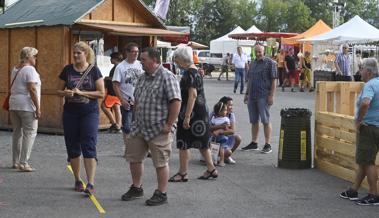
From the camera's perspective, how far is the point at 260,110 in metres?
11.3

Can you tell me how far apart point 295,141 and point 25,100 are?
3876 mm

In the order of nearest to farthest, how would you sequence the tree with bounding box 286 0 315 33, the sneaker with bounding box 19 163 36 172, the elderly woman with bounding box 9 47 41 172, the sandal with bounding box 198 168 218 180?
the sandal with bounding box 198 168 218 180 < the elderly woman with bounding box 9 47 41 172 < the sneaker with bounding box 19 163 36 172 < the tree with bounding box 286 0 315 33

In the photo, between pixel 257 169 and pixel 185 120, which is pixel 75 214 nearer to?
pixel 185 120

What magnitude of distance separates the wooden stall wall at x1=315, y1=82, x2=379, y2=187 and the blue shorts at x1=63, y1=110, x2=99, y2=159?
11.0ft

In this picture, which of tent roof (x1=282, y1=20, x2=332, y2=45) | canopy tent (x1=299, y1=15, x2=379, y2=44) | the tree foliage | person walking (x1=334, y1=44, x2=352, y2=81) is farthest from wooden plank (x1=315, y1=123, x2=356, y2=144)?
the tree foliage

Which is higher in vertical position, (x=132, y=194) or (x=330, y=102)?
(x=330, y=102)

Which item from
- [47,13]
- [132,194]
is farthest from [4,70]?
[132,194]

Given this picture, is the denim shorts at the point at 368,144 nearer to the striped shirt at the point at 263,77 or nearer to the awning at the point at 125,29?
the striped shirt at the point at 263,77

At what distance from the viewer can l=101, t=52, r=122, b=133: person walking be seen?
13.0 meters

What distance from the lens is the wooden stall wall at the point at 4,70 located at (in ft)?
46.2

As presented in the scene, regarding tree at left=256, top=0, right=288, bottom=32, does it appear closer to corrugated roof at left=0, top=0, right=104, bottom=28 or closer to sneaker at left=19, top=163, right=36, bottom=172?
corrugated roof at left=0, top=0, right=104, bottom=28

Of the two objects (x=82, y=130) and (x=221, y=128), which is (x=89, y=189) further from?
(x=221, y=128)

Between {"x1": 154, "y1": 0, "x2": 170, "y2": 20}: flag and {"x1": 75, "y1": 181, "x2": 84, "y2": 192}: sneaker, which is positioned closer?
{"x1": 75, "y1": 181, "x2": 84, "y2": 192}: sneaker

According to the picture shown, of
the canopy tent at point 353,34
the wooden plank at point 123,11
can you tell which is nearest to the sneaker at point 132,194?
the wooden plank at point 123,11
